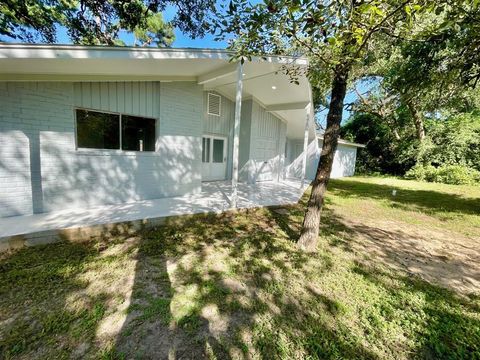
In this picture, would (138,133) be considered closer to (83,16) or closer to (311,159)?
(83,16)

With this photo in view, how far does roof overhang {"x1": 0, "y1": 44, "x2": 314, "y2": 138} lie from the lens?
358cm

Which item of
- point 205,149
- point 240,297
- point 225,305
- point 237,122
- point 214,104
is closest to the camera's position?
point 225,305

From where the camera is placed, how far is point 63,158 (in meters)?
4.80

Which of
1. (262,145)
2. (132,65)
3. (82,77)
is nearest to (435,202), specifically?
(262,145)

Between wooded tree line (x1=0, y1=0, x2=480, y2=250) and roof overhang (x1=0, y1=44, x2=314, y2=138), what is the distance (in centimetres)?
93

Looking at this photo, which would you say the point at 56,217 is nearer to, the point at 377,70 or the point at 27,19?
the point at 27,19

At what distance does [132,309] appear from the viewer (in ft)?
8.04

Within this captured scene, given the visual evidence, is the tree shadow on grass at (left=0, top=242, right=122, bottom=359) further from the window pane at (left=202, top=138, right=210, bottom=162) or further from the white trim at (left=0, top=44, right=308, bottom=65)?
the window pane at (left=202, top=138, right=210, bottom=162)

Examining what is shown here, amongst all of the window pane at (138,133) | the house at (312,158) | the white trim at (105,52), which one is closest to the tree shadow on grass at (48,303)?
the window pane at (138,133)


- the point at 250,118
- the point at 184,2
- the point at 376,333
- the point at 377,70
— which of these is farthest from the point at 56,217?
the point at 377,70

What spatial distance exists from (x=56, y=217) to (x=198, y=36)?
26.2ft

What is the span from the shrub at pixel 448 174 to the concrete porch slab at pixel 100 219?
45.5 feet

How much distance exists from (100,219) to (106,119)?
241cm

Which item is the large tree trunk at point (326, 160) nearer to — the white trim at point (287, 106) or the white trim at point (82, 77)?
the white trim at point (82, 77)
